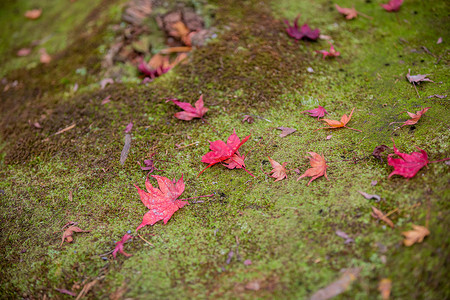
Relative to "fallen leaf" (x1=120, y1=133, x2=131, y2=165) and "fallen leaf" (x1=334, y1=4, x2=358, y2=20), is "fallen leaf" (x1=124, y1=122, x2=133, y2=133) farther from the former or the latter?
"fallen leaf" (x1=334, y1=4, x2=358, y2=20)

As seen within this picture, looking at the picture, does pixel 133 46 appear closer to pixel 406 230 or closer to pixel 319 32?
pixel 319 32

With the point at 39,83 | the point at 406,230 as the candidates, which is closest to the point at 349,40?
the point at 406,230

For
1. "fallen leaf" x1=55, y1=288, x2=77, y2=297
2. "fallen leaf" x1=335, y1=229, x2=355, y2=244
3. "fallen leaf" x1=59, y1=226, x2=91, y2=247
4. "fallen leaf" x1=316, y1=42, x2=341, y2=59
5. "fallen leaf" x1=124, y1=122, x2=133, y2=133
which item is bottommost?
"fallen leaf" x1=55, y1=288, x2=77, y2=297

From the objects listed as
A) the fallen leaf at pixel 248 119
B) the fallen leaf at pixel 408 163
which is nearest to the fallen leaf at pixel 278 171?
the fallen leaf at pixel 248 119

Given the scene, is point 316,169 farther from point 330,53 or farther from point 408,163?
point 330,53

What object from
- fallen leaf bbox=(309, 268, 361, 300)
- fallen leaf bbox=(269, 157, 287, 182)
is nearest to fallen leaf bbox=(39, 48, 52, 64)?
fallen leaf bbox=(269, 157, 287, 182)

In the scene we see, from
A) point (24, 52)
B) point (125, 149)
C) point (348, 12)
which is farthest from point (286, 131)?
point (24, 52)

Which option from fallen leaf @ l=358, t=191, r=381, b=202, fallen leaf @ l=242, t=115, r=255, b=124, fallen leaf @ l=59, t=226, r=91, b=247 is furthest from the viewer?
fallen leaf @ l=242, t=115, r=255, b=124
